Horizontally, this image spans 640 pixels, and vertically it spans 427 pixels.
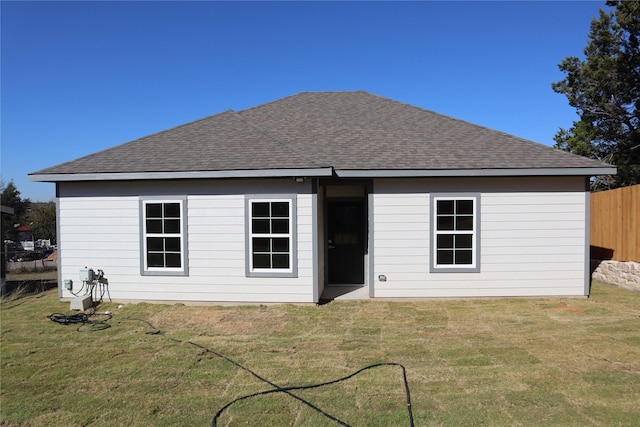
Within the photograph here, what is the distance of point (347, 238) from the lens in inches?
388

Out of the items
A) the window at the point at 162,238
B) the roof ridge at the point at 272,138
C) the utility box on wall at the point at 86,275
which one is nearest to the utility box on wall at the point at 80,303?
the utility box on wall at the point at 86,275

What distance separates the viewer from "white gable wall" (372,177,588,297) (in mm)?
8438

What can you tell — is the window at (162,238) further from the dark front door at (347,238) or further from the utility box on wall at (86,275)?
the dark front door at (347,238)

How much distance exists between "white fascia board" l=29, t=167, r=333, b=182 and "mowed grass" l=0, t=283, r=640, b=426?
2.65 metres

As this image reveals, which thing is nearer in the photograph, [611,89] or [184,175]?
[184,175]

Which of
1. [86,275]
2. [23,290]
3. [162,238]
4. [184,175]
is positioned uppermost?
[184,175]

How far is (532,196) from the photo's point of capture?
845cm

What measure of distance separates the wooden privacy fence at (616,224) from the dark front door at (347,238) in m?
6.17

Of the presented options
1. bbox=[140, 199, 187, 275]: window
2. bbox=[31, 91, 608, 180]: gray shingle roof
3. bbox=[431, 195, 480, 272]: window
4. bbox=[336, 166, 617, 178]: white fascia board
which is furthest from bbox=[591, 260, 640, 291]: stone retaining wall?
bbox=[140, 199, 187, 275]: window

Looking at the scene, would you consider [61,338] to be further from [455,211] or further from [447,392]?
[455,211]

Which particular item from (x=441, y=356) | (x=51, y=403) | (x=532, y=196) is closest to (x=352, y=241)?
(x=532, y=196)

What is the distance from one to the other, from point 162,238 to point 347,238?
4.28 metres

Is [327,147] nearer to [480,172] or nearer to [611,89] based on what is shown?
[480,172]

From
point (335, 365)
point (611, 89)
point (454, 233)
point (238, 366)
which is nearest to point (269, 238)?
point (238, 366)
